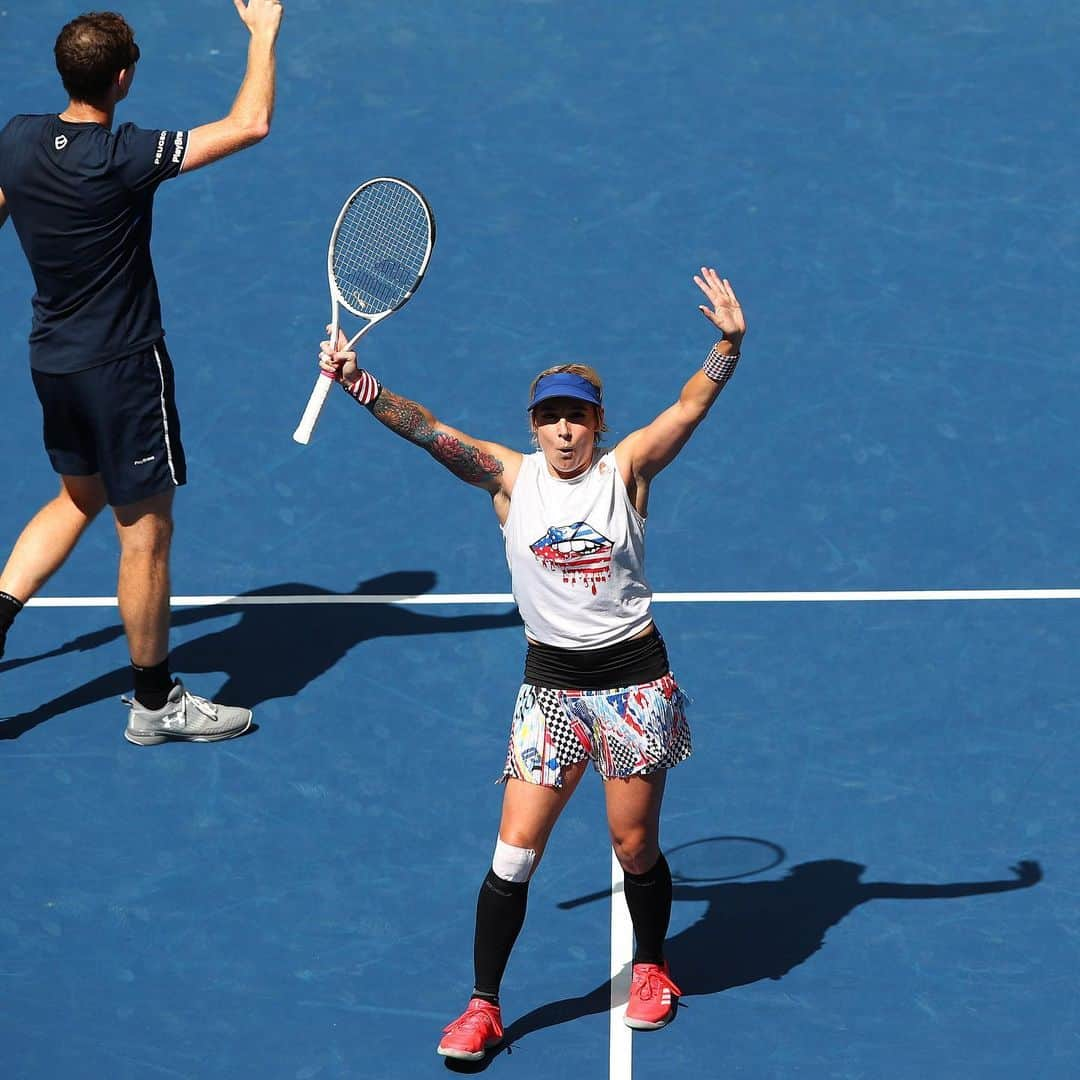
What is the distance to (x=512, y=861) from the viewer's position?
5871mm

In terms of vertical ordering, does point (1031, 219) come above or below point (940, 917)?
above

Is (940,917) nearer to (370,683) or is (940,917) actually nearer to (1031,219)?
(370,683)

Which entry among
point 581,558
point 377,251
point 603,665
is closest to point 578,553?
point 581,558

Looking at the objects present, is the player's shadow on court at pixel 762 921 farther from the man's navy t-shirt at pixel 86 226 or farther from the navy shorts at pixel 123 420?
the man's navy t-shirt at pixel 86 226

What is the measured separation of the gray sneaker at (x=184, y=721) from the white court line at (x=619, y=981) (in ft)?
5.51

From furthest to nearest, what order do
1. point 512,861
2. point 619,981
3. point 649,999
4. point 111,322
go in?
point 111,322, point 619,981, point 649,999, point 512,861

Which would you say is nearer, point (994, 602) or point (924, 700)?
point (924, 700)

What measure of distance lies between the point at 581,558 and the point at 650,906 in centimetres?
116

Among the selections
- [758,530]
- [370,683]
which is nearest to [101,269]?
[370,683]

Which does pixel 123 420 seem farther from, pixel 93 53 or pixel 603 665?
pixel 603 665

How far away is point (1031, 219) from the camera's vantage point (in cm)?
1021

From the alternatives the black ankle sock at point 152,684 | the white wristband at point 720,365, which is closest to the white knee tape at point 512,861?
the white wristband at point 720,365

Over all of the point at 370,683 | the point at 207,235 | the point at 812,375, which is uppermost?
the point at 207,235

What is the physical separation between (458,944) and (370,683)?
5.18 feet
